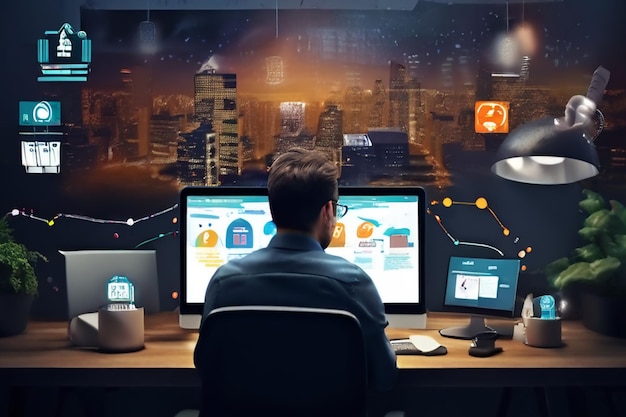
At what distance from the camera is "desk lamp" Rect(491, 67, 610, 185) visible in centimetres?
251

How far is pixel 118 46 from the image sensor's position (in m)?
2.96

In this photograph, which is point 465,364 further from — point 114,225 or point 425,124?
point 114,225

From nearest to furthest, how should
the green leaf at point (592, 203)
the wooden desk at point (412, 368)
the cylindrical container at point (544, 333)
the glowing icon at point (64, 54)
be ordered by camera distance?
the wooden desk at point (412, 368) → the cylindrical container at point (544, 333) → the green leaf at point (592, 203) → the glowing icon at point (64, 54)

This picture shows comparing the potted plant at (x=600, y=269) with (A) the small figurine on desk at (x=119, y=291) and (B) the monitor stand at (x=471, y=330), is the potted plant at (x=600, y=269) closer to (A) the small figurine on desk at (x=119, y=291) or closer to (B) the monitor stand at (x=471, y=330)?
(B) the monitor stand at (x=471, y=330)

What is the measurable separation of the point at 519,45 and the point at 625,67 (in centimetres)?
42

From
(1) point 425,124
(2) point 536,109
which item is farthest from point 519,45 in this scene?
(1) point 425,124

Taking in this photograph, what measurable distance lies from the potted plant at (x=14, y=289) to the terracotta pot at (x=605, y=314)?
1.93 m

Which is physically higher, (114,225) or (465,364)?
(114,225)

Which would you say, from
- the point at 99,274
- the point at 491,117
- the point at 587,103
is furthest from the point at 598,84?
the point at 99,274

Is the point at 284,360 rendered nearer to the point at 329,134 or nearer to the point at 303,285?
the point at 303,285

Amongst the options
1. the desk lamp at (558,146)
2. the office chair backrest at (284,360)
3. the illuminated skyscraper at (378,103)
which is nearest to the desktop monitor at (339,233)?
the desk lamp at (558,146)

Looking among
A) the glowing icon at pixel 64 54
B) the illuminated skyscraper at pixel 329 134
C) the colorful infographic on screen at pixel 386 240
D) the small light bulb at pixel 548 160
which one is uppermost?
the glowing icon at pixel 64 54

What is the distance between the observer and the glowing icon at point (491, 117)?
296 cm

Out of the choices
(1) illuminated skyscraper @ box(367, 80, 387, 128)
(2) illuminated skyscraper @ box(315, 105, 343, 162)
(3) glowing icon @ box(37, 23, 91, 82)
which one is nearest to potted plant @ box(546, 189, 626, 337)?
(1) illuminated skyscraper @ box(367, 80, 387, 128)
